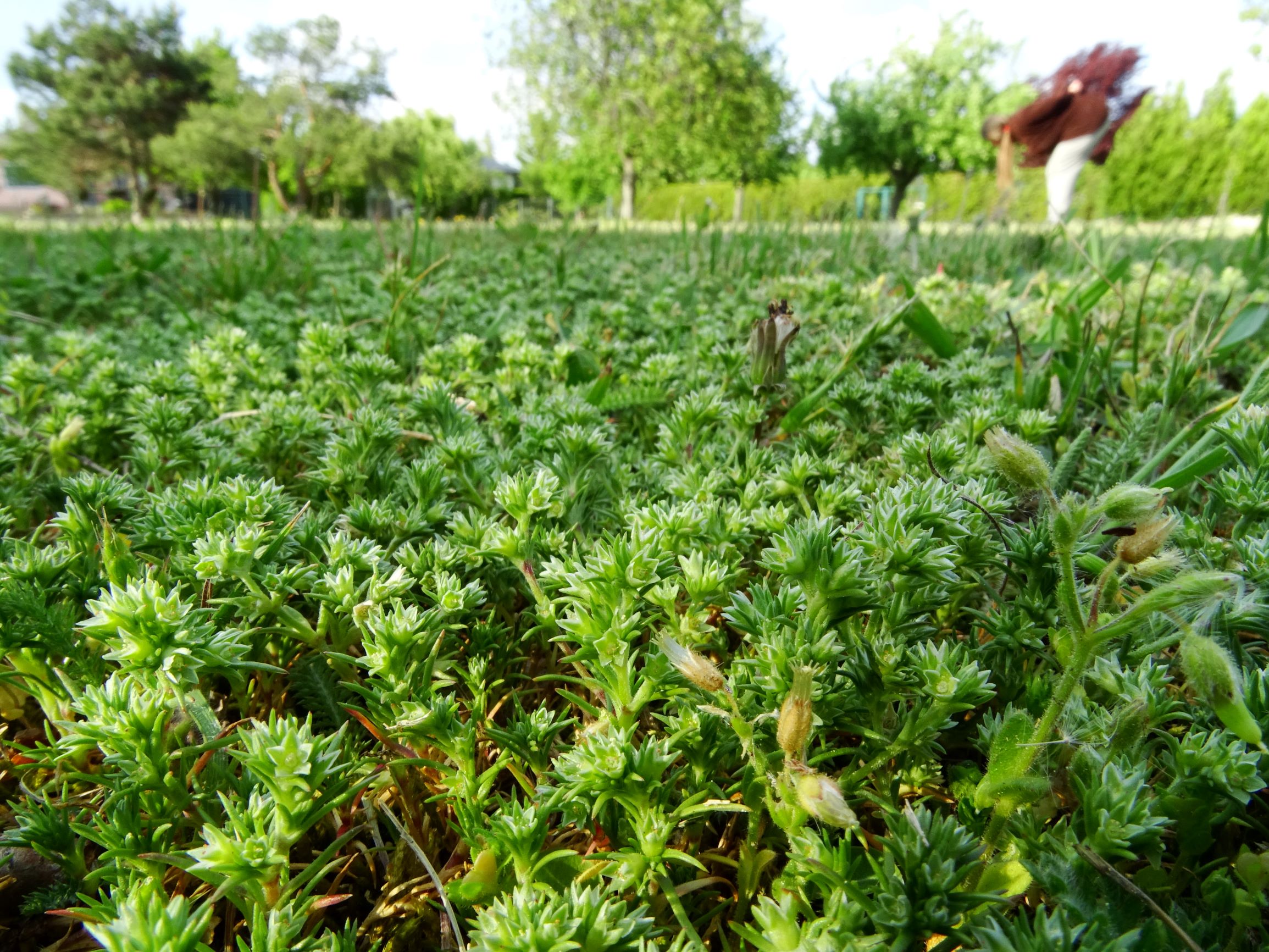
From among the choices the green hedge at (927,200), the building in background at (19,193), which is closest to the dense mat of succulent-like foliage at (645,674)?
the green hedge at (927,200)

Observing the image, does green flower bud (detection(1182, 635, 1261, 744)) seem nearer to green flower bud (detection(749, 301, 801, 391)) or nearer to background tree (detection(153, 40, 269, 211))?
green flower bud (detection(749, 301, 801, 391))

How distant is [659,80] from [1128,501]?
5008 centimetres

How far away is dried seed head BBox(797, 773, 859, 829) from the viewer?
0.75 m

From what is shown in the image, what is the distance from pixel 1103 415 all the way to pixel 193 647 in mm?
2439

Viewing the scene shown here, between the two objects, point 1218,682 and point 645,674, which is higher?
point 1218,682

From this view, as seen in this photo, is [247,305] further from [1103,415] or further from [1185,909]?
[1185,909]

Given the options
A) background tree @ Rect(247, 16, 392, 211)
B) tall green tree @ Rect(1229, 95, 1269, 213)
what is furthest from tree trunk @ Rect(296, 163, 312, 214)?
tall green tree @ Rect(1229, 95, 1269, 213)

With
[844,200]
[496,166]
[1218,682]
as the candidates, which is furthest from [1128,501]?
[496,166]

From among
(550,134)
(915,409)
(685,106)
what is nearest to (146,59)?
(550,134)

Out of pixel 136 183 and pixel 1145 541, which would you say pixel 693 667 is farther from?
pixel 136 183

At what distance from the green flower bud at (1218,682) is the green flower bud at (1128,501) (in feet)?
0.53

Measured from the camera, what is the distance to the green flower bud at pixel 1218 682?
0.72 meters

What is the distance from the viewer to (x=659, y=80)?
44344 mm

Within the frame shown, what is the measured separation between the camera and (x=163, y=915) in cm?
73
